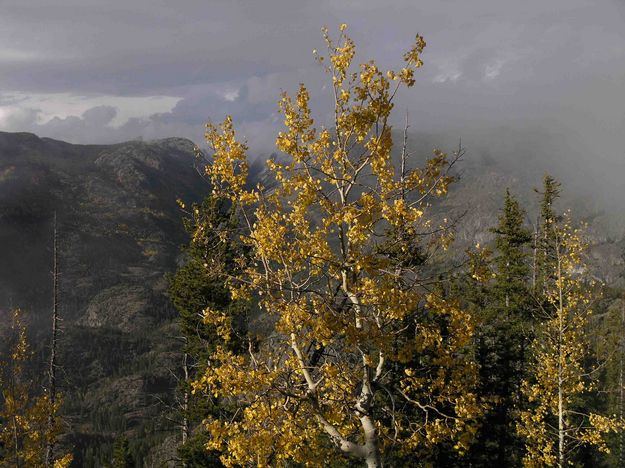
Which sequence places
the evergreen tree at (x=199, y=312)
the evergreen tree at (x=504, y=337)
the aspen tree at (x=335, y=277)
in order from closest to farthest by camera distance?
the aspen tree at (x=335, y=277), the evergreen tree at (x=199, y=312), the evergreen tree at (x=504, y=337)

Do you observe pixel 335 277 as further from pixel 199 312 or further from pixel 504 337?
pixel 504 337

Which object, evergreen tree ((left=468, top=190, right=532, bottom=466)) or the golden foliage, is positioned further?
evergreen tree ((left=468, top=190, right=532, bottom=466))

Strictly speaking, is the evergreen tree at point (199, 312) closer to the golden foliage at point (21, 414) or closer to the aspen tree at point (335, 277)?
the golden foliage at point (21, 414)

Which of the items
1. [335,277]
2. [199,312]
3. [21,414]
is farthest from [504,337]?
[21,414]

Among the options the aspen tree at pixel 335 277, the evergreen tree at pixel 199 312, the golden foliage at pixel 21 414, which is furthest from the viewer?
the evergreen tree at pixel 199 312

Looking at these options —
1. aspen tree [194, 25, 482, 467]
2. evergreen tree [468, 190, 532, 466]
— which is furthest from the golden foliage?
evergreen tree [468, 190, 532, 466]

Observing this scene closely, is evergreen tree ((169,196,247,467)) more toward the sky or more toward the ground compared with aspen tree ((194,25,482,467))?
more toward the ground

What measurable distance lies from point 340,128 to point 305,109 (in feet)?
2.54

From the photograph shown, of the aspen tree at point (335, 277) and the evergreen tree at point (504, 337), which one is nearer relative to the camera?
the aspen tree at point (335, 277)

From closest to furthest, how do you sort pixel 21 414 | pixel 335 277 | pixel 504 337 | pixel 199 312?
1. pixel 335 277
2. pixel 21 414
3. pixel 199 312
4. pixel 504 337

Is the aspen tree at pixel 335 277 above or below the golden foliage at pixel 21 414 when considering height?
above

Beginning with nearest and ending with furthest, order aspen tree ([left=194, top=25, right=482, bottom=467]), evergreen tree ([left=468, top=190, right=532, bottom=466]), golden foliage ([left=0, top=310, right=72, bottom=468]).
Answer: aspen tree ([left=194, top=25, right=482, bottom=467])
golden foliage ([left=0, top=310, right=72, bottom=468])
evergreen tree ([left=468, top=190, right=532, bottom=466])

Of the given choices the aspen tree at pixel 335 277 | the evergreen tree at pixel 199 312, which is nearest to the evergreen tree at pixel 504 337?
the evergreen tree at pixel 199 312

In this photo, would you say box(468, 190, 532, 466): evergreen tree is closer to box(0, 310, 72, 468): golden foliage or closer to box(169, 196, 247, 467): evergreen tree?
box(169, 196, 247, 467): evergreen tree
